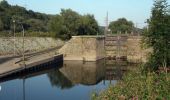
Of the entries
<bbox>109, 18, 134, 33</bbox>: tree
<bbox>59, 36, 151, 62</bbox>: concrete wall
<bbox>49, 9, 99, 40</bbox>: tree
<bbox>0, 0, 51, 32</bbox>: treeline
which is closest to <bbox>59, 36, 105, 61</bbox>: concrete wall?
<bbox>59, 36, 151, 62</bbox>: concrete wall

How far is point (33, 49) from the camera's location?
2544 inches

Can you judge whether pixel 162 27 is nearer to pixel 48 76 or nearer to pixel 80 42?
pixel 48 76

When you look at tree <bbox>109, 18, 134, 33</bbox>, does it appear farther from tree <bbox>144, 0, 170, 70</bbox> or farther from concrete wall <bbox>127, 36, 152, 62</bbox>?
tree <bbox>144, 0, 170, 70</bbox>

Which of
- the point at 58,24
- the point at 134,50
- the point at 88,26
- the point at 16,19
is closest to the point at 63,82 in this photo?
the point at 134,50

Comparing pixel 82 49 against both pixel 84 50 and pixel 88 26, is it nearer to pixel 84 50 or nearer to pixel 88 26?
pixel 84 50

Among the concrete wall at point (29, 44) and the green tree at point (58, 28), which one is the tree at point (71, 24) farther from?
the concrete wall at point (29, 44)

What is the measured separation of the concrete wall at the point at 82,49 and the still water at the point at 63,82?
75.2 inches

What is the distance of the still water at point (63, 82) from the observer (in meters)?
32.0

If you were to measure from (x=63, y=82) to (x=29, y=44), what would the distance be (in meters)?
22.7

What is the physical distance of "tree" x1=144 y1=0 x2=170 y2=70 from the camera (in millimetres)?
21547

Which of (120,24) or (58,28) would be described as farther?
(120,24)

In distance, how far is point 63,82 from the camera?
42719mm

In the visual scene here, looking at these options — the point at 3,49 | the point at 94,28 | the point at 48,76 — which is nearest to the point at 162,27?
the point at 48,76

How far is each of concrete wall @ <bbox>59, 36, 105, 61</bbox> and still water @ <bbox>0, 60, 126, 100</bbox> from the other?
75.2 inches
